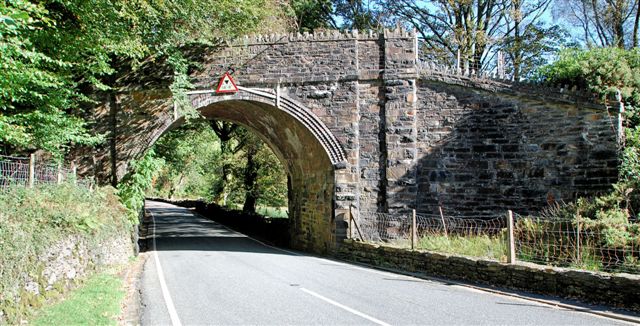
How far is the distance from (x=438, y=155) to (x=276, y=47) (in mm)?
5868

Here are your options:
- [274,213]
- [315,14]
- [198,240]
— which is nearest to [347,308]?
[198,240]

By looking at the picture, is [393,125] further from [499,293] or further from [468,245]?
[499,293]

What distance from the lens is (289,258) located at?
14977mm

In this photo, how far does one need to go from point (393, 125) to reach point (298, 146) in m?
4.04

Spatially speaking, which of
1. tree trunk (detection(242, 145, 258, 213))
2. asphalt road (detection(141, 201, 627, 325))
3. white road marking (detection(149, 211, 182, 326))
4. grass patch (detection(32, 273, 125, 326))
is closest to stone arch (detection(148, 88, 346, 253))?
asphalt road (detection(141, 201, 627, 325))

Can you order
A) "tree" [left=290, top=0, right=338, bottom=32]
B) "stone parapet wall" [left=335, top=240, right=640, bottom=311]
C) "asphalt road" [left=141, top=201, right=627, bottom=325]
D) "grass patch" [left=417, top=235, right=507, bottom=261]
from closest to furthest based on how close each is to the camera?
1. "asphalt road" [left=141, top=201, right=627, bottom=325]
2. "stone parapet wall" [left=335, top=240, right=640, bottom=311]
3. "grass patch" [left=417, top=235, right=507, bottom=261]
4. "tree" [left=290, top=0, right=338, bottom=32]

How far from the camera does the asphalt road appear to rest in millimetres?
6988

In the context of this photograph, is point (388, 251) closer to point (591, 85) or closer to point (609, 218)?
point (609, 218)

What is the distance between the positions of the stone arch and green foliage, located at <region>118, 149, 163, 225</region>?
842mm

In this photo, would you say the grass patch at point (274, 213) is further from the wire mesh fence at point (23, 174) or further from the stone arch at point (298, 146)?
the wire mesh fence at point (23, 174)

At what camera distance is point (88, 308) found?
7082 mm

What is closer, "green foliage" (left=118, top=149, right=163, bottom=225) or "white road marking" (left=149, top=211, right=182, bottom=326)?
"white road marking" (left=149, top=211, right=182, bottom=326)

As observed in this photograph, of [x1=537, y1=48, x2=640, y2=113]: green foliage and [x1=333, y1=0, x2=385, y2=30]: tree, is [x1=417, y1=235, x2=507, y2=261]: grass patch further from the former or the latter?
[x1=333, y1=0, x2=385, y2=30]: tree

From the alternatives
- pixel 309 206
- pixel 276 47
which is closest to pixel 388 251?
pixel 309 206
